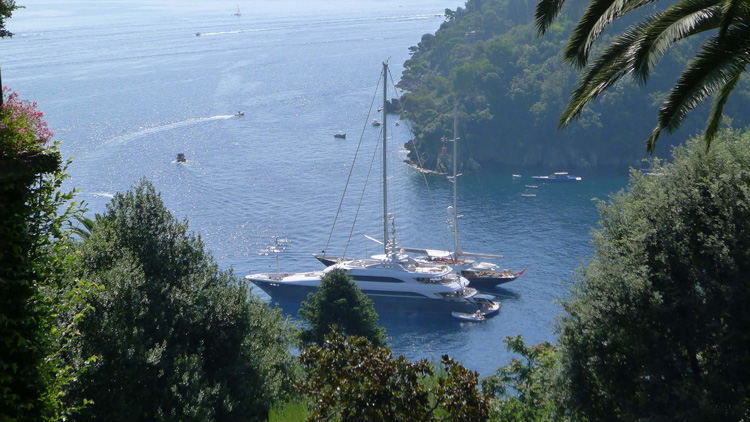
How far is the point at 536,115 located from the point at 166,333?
76108 millimetres

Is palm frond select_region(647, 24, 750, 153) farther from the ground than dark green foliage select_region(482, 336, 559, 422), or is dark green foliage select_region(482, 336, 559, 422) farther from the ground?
palm frond select_region(647, 24, 750, 153)

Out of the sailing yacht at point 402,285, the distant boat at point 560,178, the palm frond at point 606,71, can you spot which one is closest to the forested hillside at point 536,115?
the distant boat at point 560,178

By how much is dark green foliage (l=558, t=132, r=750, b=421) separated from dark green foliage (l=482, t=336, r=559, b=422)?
1.32 metres

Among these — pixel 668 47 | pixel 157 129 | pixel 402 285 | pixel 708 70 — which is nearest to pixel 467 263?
pixel 402 285

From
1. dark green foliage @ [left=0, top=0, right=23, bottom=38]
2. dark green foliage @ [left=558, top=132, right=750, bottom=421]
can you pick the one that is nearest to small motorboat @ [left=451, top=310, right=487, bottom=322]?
dark green foliage @ [left=558, top=132, right=750, bottom=421]

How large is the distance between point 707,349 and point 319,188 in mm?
58185

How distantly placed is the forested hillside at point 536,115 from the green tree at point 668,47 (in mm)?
70444

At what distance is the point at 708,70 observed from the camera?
8945mm

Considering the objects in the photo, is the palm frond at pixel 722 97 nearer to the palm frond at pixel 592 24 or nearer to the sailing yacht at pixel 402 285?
the palm frond at pixel 592 24

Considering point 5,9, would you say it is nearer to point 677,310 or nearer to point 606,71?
point 606,71

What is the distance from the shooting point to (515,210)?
6612cm

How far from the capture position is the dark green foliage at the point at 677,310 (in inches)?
564

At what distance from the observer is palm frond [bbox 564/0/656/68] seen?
9.40m

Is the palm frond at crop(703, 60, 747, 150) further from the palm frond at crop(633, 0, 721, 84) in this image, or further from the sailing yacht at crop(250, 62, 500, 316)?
the sailing yacht at crop(250, 62, 500, 316)
